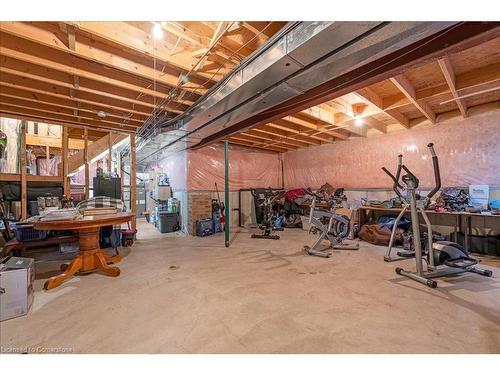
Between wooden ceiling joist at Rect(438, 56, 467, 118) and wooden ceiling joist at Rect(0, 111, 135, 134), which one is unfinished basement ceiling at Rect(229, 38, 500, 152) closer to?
wooden ceiling joist at Rect(438, 56, 467, 118)

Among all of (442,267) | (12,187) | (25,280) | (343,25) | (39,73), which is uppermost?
(39,73)

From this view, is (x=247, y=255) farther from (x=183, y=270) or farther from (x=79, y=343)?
(x=79, y=343)

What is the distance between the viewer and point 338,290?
221cm

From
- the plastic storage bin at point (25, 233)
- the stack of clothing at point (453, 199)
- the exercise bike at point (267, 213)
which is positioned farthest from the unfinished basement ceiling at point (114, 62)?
the stack of clothing at point (453, 199)

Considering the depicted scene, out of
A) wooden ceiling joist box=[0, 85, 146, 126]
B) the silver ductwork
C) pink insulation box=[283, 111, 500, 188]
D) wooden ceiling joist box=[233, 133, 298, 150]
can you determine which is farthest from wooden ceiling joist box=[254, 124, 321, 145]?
wooden ceiling joist box=[0, 85, 146, 126]

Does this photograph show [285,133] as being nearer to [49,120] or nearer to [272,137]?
[272,137]

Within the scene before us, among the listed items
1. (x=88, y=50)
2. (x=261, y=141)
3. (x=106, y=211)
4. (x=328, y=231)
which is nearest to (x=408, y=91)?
(x=328, y=231)

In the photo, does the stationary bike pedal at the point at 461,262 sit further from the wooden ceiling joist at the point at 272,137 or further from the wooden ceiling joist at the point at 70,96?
the wooden ceiling joist at the point at 70,96

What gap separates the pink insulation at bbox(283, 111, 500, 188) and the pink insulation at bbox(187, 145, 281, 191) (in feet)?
3.89

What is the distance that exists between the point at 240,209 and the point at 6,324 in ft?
16.6

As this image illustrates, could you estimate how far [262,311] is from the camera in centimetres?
183

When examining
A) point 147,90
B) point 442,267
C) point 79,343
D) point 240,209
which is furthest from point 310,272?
point 240,209

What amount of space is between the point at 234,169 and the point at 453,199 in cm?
493

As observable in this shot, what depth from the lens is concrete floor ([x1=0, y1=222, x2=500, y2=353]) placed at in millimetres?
1439
